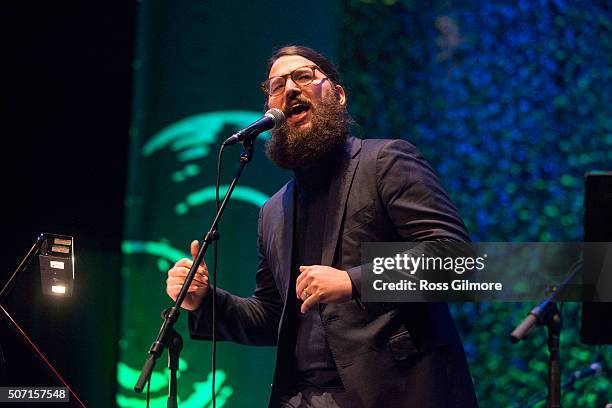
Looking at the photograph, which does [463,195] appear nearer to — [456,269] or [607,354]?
[607,354]

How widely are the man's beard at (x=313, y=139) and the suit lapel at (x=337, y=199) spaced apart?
0.32 ft

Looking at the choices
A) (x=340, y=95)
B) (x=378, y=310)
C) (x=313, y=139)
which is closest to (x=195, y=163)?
(x=340, y=95)

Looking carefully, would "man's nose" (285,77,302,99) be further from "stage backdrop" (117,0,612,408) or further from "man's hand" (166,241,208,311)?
"stage backdrop" (117,0,612,408)

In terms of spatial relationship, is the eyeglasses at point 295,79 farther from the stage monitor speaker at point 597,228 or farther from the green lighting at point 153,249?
the green lighting at point 153,249

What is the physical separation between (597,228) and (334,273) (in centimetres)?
69

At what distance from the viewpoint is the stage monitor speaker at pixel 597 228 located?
1.83 meters

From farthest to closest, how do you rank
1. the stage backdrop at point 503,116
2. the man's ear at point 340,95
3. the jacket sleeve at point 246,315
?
the stage backdrop at point 503,116, the man's ear at point 340,95, the jacket sleeve at point 246,315

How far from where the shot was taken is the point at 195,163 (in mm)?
3828

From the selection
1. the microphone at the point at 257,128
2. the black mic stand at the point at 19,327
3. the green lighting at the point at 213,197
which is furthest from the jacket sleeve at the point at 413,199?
the green lighting at the point at 213,197

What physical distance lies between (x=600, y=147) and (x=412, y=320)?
2.11 meters

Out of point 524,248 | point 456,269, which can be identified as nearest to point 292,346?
point 456,269

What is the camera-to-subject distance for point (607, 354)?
3.79 m

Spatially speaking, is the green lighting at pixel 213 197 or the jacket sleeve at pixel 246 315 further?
the green lighting at pixel 213 197

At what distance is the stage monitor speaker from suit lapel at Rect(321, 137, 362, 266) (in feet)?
2.59
